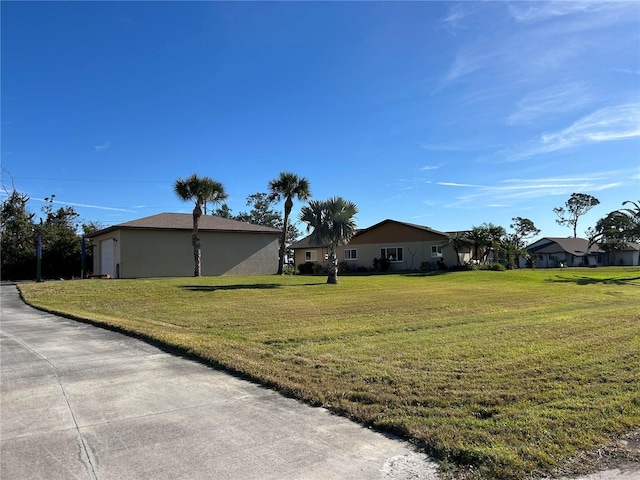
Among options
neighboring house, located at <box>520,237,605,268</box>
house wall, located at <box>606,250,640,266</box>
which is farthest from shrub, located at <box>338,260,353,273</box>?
house wall, located at <box>606,250,640,266</box>

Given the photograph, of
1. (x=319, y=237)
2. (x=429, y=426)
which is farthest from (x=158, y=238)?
(x=429, y=426)

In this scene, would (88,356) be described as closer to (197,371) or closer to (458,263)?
(197,371)

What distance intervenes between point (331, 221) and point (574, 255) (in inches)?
2127

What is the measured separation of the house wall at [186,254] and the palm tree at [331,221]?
9.33 metres

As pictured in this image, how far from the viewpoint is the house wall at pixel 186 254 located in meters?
29.5

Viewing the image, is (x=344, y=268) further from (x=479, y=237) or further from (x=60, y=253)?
(x=60, y=253)

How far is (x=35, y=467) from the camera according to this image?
378 centimetres

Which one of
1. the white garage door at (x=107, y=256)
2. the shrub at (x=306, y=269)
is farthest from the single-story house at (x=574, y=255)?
the white garage door at (x=107, y=256)

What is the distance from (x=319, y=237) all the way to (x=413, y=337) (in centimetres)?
1646

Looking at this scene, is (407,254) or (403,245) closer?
(407,254)

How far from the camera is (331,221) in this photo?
1013 inches

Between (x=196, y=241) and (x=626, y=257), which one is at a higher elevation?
(x=196, y=241)

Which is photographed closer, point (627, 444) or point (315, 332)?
point (627, 444)

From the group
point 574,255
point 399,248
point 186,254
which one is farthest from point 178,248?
point 574,255
